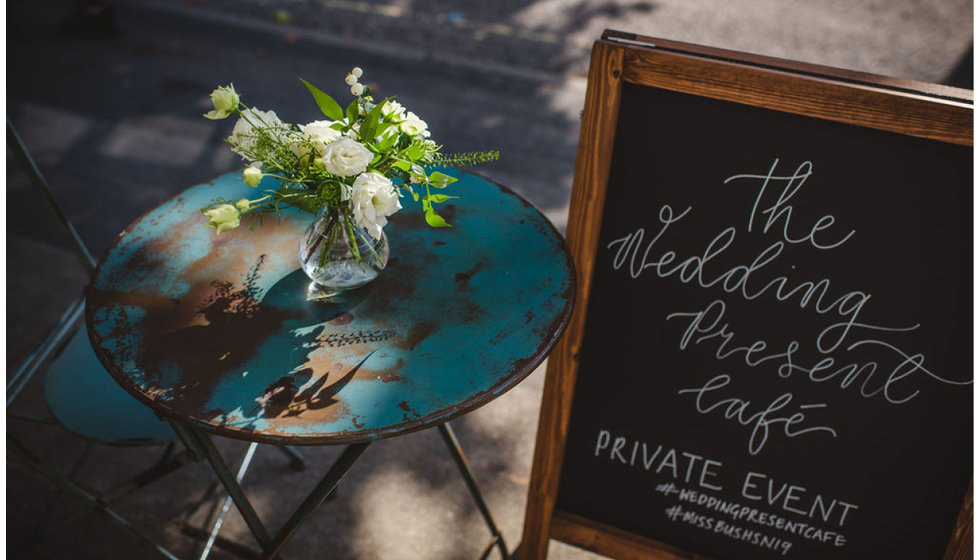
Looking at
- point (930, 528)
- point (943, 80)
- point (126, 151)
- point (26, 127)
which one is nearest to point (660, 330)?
point (930, 528)

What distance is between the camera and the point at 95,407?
1.72 m

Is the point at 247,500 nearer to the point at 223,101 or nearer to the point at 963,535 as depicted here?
the point at 223,101

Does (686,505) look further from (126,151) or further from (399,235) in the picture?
(126,151)

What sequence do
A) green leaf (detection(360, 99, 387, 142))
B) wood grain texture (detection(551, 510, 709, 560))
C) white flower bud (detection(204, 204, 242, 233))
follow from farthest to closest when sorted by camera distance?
1. wood grain texture (detection(551, 510, 709, 560))
2. green leaf (detection(360, 99, 387, 142))
3. white flower bud (detection(204, 204, 242, 233))

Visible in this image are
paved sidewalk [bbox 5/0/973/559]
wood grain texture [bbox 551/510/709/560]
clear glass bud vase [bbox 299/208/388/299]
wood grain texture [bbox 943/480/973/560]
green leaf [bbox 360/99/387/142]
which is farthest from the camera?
paved sidewalk [bbox 5/0/973/559]

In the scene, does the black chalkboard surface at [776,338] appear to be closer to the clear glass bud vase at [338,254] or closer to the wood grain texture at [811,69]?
the wood grain texture at [811,69]

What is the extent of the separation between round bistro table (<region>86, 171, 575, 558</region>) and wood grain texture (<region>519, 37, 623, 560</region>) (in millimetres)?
87

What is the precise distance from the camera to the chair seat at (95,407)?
1666 millimetres

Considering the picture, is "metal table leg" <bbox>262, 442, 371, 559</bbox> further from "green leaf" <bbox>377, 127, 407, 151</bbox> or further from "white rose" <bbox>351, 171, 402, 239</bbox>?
"green leaf" <bbox>377, 127, 407, 151</bbox>

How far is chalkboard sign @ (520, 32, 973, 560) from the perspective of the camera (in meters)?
1.35

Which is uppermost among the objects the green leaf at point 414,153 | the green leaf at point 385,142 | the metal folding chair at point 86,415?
the green leaf at point 385,142

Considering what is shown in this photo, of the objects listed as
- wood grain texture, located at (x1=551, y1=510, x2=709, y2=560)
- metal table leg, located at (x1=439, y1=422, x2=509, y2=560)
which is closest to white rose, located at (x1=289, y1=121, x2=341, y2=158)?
metal table leg, located at (x1=439, y1=422, x2=509, y2=560)

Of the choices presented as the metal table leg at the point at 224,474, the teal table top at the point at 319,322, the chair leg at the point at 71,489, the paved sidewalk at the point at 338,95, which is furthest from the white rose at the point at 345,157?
the paved sidewalk at the point at 338,95

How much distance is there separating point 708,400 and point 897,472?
1.48ft
